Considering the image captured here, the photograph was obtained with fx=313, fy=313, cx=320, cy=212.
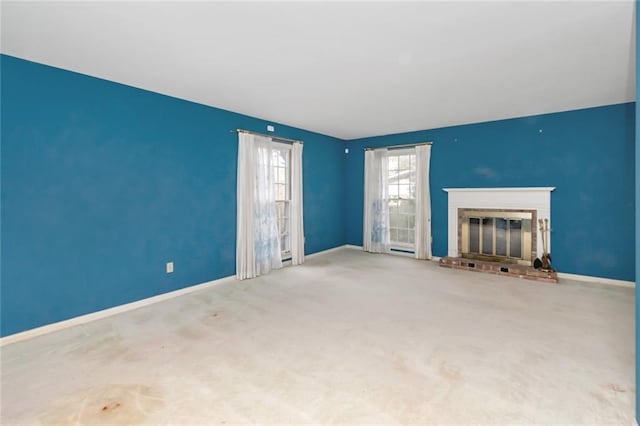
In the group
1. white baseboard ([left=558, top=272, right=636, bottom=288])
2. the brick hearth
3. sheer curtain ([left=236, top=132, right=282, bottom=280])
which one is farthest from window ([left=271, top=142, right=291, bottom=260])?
white baseboard ([left=558, top=272, right=636, bottom=288])

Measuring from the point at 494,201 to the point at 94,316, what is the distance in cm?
559

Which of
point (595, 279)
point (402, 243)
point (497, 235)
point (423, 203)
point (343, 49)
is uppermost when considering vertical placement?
point (343, 49)

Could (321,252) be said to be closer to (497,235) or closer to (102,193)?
(497,235)

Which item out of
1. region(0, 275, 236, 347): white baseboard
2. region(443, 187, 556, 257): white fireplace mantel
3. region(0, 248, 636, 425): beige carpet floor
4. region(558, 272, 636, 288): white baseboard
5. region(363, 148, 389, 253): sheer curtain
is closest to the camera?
region(0, 248, 636, 425): beige carpet floor

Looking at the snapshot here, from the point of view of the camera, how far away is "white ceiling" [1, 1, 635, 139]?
207 cm

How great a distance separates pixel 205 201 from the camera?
4.23 metres

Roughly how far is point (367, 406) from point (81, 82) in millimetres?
3771

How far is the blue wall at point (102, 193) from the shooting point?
107 inches

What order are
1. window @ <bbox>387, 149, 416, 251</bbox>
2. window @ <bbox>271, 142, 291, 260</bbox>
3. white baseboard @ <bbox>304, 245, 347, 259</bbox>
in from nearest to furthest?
window @ <bbox>271, 142, 291, 260</bbox> → white baseboard @ <bbox>304, 245, 347, 259</bbox> → window @ <bbox>387, 149, 416, 251</bbox>

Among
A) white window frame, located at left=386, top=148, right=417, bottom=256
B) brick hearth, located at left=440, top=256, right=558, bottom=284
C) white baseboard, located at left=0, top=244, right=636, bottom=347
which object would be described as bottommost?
white baseboard, located at left=0, top=244, right=636, bottom=347

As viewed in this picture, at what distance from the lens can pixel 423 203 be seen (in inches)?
227

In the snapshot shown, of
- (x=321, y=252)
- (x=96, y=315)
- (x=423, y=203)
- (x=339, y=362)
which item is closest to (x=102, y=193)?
(x=96, y=315)

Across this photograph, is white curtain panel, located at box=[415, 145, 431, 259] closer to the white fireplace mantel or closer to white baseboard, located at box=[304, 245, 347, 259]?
the white fireplace mantel

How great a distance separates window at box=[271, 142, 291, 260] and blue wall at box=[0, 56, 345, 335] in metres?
0.93
